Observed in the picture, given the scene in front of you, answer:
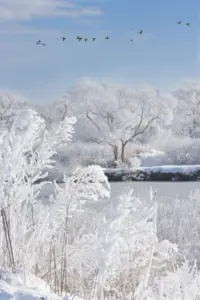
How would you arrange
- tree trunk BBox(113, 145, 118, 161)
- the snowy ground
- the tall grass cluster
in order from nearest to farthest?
the tall grass cluster < the snowy ground < tree trunk BBox(113, 145, 118, 161)

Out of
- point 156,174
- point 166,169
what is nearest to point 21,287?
point 156,174

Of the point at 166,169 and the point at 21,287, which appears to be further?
the point at 166,169

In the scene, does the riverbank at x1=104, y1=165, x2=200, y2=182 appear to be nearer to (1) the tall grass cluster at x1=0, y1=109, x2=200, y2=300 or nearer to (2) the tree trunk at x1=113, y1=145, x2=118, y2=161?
(2) the tree trunk at x1=113, y1=145, x2=118, y2=161

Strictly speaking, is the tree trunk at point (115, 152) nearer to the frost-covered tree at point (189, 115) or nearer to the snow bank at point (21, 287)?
the frost-covered tree at point (189, 115)

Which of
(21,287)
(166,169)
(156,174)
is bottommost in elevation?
(156,174)

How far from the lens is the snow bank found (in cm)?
203

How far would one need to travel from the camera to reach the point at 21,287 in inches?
85.0

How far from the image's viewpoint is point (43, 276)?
2684 millimetres

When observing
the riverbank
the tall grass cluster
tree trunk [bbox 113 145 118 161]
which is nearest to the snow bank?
the tall grass cluster

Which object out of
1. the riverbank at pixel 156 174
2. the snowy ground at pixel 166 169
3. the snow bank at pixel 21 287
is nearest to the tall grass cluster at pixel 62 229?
the snow bank at pixel 21 287

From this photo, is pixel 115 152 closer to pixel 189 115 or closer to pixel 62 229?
pixel 189 115

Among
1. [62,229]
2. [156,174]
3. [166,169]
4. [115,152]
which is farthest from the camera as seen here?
[115,152]

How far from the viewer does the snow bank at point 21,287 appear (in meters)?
2.03

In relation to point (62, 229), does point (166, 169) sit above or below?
below
